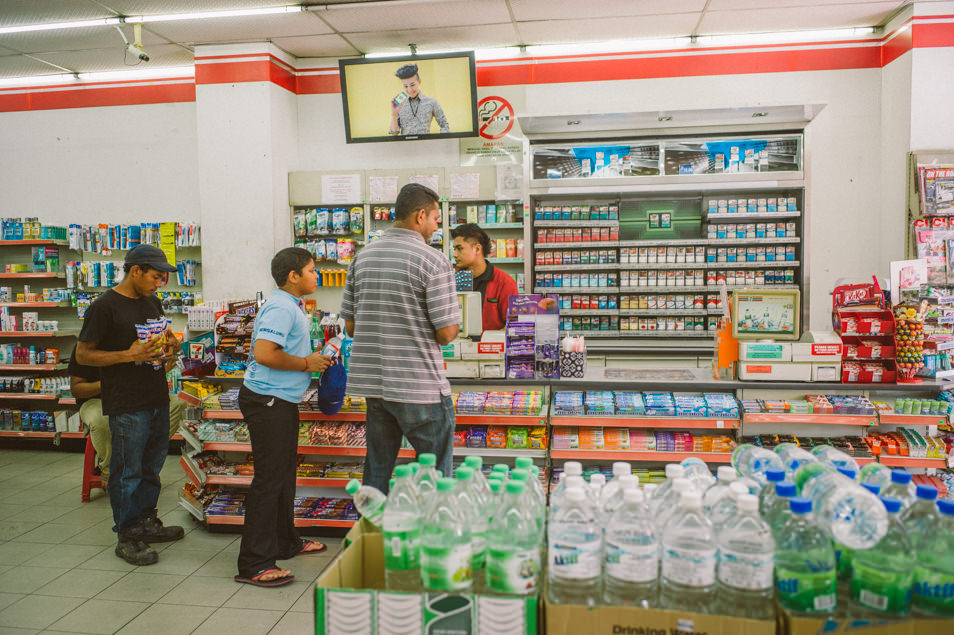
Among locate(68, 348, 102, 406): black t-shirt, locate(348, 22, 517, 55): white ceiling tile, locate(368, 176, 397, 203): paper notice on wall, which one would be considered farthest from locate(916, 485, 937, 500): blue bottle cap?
locate(368, 176, 397, 203): paper notice on wall

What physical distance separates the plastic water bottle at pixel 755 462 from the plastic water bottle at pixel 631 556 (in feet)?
1.71

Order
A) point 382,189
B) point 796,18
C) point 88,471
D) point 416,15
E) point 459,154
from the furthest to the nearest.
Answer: point 459,154, point 382,189, point 796,18, point 416,15, point 88,471

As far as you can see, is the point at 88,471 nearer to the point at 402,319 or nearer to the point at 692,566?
the point at 402,319

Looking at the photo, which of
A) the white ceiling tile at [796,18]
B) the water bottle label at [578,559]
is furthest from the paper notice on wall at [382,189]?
the water bottle label at [578,559]

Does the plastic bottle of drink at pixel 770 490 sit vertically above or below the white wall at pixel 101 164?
below

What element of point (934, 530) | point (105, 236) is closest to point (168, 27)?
point (105, 236)

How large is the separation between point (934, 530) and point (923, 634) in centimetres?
22

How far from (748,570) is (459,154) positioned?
5.76 meters

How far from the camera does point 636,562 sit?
146 cm

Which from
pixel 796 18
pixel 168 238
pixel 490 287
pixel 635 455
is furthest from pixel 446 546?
pixel 168 238

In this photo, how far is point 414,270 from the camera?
2.80m

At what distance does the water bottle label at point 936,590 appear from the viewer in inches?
54.3

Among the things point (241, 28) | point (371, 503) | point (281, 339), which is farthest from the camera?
point (241, 28)

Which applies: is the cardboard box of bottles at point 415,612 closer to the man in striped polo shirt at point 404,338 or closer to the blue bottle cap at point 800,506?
the blue bottle cap at point 800,506
